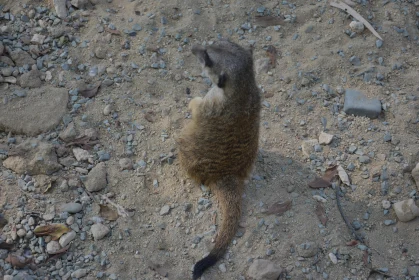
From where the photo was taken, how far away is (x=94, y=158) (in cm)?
393

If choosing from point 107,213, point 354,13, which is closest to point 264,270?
point 107,213

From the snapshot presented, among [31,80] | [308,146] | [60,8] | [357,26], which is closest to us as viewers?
[308,146]

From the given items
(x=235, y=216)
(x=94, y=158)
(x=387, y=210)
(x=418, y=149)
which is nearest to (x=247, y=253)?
(x=235, y=216)

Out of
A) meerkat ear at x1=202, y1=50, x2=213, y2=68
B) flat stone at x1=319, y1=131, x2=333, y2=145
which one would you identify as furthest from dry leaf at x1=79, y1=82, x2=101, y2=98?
flat stone at x1=319, y1=131, x2=333, y2=145

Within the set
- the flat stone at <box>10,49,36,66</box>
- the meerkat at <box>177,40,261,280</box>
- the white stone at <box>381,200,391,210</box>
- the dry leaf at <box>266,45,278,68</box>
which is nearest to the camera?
the meerkat at <box>177,40,261,280</box>

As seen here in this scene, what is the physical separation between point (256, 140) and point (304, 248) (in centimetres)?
81

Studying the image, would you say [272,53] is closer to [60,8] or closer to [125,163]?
[125,163]

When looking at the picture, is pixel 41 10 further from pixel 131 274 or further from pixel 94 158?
pixel 131 274

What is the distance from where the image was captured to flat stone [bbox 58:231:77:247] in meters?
3.41

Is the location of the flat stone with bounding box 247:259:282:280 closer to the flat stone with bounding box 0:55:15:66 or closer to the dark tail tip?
the dark tail tip

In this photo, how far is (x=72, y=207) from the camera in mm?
3580

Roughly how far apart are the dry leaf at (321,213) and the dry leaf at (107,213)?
1.43m

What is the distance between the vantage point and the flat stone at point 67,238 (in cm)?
341

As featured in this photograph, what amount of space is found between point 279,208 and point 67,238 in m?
1.47
